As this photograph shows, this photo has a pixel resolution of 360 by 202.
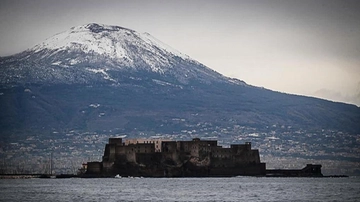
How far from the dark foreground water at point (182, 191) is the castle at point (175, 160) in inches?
80.7

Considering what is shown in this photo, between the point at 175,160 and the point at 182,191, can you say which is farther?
the point at 175,160

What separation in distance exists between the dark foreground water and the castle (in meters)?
2.05

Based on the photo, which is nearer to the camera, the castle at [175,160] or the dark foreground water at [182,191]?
the dark foreground water at [182,191]

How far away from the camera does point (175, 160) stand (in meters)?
130

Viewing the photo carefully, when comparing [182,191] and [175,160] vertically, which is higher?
[175,160]

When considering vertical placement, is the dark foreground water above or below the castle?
below

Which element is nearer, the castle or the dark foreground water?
the dark foreground water

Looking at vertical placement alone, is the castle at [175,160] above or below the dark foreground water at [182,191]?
above

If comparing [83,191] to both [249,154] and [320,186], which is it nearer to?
[320,186]

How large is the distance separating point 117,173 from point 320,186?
25.3 metres

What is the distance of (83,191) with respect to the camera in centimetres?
10500

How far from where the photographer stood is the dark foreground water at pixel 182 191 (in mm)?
93562

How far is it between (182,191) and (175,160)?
26.0 metres

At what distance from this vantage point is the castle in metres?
129
